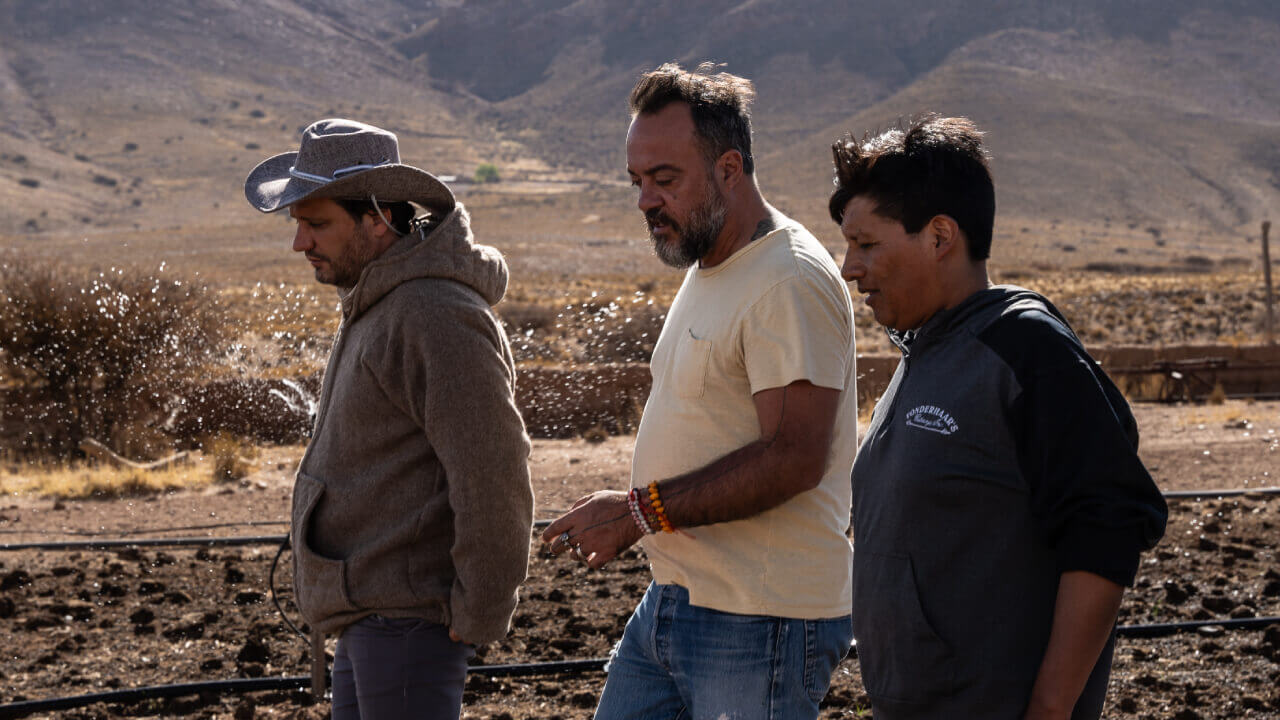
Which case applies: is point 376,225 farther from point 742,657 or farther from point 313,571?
point 742,657

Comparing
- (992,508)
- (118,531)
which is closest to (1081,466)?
(992,508)

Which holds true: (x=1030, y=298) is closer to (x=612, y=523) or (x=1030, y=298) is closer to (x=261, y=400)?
(x=612, y=523)

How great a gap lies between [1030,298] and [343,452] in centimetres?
138

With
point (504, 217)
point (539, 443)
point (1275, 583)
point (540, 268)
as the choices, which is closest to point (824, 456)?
point (1275, 583)

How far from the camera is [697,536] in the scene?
99.2 inches

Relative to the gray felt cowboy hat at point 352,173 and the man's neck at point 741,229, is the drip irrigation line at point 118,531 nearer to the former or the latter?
the gray felt cowboy hat at point 352,173

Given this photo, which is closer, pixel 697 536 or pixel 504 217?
pixel 697 536

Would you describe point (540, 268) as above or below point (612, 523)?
below

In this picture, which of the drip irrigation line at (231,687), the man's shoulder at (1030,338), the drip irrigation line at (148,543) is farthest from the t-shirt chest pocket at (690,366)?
the drip irrigation line at (148,543)

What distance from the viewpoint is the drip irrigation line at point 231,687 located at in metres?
4.66

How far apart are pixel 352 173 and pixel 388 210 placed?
0.41 ft

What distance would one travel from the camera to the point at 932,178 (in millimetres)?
2135

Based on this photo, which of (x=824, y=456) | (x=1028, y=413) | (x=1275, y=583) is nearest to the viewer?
(x=1028, y=413)

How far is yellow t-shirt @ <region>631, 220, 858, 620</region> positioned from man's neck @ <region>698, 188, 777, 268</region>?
33 mm
